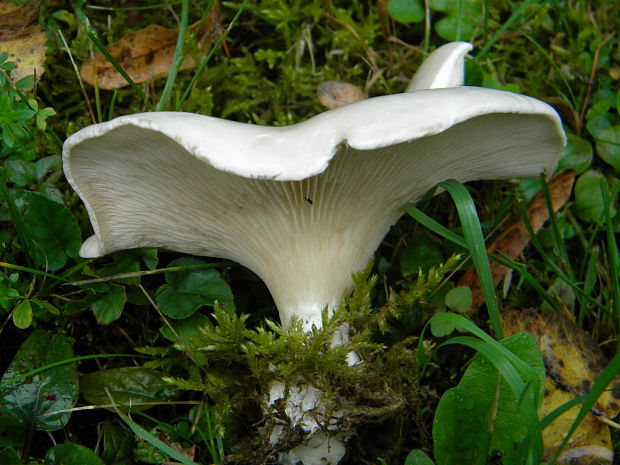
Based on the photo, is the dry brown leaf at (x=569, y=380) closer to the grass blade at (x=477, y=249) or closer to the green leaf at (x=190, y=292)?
the grass blade at (x=477, y=249)

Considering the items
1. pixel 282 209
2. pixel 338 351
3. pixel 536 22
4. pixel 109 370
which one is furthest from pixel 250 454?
pixel 536 22

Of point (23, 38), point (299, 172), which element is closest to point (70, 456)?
point (299, 172)

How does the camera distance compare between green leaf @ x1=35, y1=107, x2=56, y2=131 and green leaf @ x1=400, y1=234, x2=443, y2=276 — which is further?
green leaf @ x1=400, y1=234, x2=443, y2=276

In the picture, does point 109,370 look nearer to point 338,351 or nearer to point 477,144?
point 338,351

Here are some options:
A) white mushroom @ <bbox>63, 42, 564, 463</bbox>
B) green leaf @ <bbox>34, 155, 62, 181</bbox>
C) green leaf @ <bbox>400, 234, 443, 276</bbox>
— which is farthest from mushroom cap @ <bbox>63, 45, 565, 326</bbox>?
green leaf @ <bbox>34, 155, 62, 181</bbox>

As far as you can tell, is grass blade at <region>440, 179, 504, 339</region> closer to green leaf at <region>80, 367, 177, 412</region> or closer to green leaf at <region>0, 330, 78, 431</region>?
green leaf at <region>80, 367, 177, 412</region>
